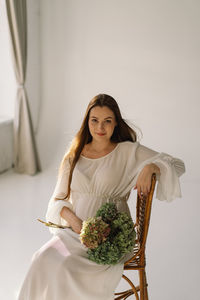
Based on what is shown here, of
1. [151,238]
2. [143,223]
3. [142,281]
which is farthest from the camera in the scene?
[151,238]

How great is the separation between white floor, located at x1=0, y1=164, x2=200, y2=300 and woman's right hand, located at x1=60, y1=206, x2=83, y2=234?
77cm

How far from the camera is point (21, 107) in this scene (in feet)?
17.2

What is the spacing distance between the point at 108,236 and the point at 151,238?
62.1 inches

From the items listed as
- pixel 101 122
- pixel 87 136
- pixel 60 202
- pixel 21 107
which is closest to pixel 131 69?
pixel 21 107

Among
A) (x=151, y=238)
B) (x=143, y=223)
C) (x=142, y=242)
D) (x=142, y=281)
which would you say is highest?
(x=143, y=223)

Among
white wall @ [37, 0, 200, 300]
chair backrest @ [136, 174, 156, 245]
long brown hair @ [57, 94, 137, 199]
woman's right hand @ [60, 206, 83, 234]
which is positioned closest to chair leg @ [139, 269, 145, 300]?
chair backrest @ [136, 174, 156, 245]

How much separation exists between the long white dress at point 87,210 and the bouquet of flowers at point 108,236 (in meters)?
0.07

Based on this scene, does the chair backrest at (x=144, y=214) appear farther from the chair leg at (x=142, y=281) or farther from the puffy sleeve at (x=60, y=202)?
the puffy sleeve at (x=60, y=202)

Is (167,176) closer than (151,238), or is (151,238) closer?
(167,176)

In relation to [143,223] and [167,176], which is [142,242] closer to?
[143,223]

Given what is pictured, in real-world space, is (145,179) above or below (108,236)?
above

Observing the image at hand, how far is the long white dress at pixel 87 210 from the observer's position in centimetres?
206

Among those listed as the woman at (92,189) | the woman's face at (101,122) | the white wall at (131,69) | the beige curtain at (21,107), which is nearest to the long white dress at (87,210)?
the woman at (92,189)

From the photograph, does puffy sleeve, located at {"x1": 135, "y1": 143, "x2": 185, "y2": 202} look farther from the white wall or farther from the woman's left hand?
the white wall
